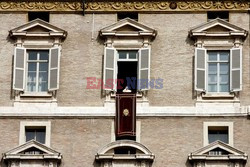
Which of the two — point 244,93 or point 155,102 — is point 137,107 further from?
point 244,93

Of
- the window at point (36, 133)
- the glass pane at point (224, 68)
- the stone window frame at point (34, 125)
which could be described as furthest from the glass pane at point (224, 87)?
the window at point (36, 133)

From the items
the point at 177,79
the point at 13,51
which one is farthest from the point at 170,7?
the point at 13,51

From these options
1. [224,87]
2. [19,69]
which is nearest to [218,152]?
[224,87]

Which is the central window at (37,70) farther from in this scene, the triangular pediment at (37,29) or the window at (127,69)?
the window at (127,69)

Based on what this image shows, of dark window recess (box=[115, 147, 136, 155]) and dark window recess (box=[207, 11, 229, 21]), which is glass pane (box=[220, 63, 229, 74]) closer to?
dark window recess (box=[207, 11, 229, 21])

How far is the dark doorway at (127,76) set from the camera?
68.7 meters

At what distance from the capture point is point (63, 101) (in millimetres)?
68312

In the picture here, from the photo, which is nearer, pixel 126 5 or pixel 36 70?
pixel 36 70

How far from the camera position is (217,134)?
67.8 metres

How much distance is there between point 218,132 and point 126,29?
6.82m

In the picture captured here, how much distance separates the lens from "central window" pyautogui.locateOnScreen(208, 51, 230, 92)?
6844 cm

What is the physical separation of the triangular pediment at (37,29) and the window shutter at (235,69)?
27.3 ft

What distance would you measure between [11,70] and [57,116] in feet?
11.0

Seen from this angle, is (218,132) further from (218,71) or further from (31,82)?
(31,82)
